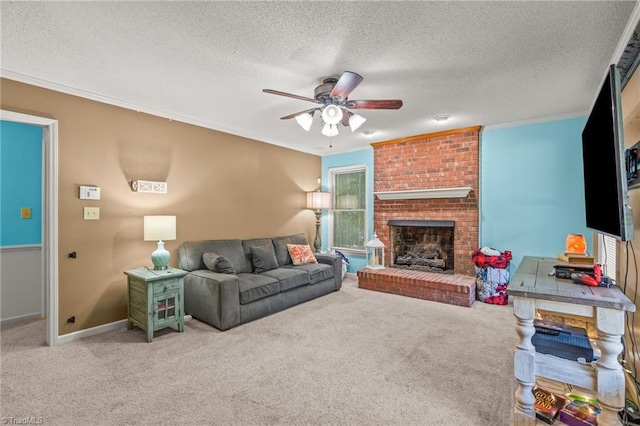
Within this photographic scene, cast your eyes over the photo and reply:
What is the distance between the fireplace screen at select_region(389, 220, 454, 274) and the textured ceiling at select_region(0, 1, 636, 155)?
208cm

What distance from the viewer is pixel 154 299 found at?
9.98 ft

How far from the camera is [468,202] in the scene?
4633mm

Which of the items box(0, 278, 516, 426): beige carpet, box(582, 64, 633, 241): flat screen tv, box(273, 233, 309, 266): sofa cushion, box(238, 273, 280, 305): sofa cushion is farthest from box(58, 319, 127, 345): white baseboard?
box(582, 64, 633, 241): flat screen tv

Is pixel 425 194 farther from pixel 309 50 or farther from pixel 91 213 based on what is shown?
pixel 91 213

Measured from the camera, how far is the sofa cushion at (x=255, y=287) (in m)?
3.46

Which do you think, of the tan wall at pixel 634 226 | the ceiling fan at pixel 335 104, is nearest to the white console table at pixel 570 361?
the tan wall at pixel 634 226

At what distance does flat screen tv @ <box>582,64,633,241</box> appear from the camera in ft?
4.85

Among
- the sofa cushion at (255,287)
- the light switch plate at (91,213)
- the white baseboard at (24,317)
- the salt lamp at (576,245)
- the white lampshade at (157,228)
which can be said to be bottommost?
the white baseboard at (24,317)

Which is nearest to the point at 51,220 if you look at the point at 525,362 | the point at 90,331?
the point at 90,331

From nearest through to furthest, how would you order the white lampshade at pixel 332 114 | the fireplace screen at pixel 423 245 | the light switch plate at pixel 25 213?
the white lampshade at pixel 332 114
the light switch plate at pixel 25 213
the fireplace screen at pixel 423 245

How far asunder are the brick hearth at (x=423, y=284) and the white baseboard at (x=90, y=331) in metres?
3.37

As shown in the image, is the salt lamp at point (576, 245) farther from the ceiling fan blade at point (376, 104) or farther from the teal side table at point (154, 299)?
the teal side table at point (154, 299)

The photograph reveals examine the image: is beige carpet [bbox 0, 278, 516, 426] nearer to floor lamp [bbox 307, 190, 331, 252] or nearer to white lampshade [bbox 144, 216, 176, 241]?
white lampshade [bbox 144, 216, 176, 241]

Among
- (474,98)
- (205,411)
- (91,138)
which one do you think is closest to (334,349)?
(205,411)
